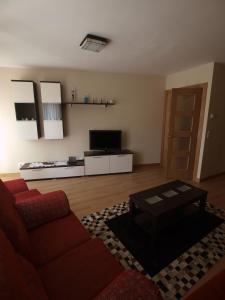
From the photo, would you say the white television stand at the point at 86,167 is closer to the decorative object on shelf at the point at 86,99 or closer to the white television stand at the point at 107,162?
the white television stand at the point at 107,162

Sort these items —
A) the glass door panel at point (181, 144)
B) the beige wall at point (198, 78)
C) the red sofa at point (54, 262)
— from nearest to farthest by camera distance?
the red sofa at point (54, 262)
the beige wall at point (198, 78)
the glass door panel at point (181, 144)

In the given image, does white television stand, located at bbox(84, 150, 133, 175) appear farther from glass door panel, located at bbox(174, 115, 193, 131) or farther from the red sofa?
the red sofa

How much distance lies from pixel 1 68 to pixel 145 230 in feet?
13.3

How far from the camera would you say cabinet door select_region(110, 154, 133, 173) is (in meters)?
4.04

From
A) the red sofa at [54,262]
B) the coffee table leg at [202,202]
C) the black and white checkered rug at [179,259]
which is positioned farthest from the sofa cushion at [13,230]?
the coffee table leg at [202,202]

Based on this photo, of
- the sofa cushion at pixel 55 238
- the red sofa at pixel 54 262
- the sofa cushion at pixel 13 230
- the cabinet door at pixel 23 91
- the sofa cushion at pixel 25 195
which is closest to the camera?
the red sofa at pixel 54 262

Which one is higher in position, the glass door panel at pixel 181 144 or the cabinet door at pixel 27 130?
the cabinet door at pixel 27 130

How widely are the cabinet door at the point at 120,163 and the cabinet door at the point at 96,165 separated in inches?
5.9

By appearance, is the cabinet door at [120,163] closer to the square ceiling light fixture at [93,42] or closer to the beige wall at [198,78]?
the beige wall at [198,78]

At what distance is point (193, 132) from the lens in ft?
11.9

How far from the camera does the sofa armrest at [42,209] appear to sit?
1505mm

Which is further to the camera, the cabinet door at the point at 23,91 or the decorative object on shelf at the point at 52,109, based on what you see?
the decorative object on shelf at the point at 52,109

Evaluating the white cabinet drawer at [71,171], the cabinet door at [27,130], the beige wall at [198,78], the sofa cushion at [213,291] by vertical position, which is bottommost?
the white cabinet drawer at [71,171]

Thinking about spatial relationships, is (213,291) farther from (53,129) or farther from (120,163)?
(53,129)
